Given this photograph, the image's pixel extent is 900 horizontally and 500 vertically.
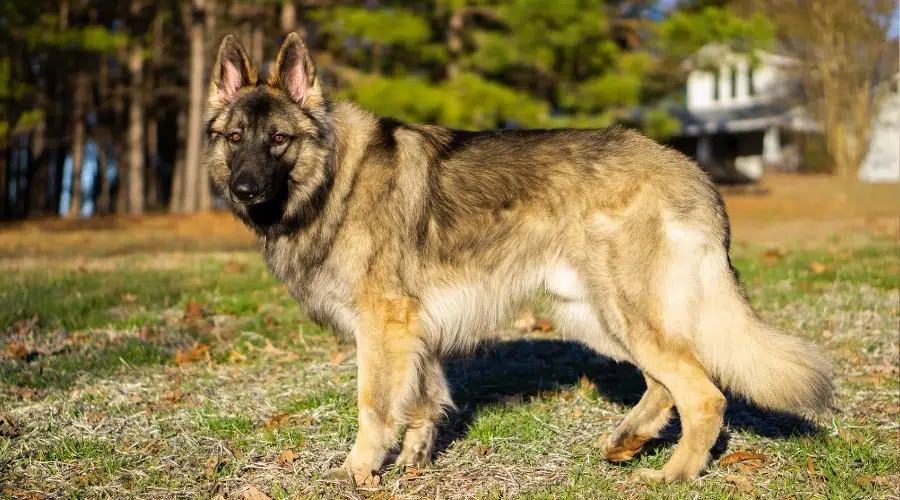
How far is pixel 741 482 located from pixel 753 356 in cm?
67

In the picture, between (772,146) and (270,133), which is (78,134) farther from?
(772,146)

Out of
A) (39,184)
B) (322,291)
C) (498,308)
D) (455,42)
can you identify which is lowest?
(39,184)

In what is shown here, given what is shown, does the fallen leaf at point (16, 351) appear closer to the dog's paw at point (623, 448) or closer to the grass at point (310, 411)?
the grass at point (310, 411)

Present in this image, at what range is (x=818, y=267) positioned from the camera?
10273mm

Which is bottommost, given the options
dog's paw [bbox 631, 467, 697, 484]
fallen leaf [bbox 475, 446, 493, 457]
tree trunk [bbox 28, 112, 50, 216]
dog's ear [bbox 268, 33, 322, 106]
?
tree trunk [bbox 28, 112, 50, 216]

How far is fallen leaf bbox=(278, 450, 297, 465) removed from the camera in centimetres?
459

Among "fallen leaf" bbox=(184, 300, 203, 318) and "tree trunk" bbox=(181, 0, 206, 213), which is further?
"tree trunk" bbox=(181, 0, 206, 213)

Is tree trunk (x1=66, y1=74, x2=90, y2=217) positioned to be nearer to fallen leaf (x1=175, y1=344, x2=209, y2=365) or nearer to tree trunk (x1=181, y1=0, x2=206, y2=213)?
tree trunk (x1=181, y1=0, x2=206, y2=213)

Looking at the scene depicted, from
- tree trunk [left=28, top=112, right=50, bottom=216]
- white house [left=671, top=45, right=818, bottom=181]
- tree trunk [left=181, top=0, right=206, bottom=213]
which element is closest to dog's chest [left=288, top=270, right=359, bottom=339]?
tree trunk [left=181, top=0, right=206, bottom=213]

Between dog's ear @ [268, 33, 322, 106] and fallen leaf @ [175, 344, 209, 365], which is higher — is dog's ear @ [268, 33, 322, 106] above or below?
above

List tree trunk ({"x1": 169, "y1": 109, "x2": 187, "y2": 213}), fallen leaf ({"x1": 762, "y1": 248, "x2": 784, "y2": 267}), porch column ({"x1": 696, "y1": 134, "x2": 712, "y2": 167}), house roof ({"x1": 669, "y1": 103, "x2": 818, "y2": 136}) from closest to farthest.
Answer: fallen leaf ({"x1": 762, "y1": 248, "x2": 784, "y2": 267})
tree trunk ({"x1": 169, "y1": 109, "x2": 187, "y2": 213})
house roof ({"x1": 669, "y1": 103, "x2": 818, "y2": 136})
porch column ({"x1": 696, "y1": 134, "x2": 712, "y2": 167})

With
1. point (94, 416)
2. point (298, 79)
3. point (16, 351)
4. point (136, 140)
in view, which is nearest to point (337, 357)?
point (94, 416)

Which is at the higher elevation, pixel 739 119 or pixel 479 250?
pixel 739 119

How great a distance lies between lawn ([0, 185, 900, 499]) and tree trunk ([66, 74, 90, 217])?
81.8ft
